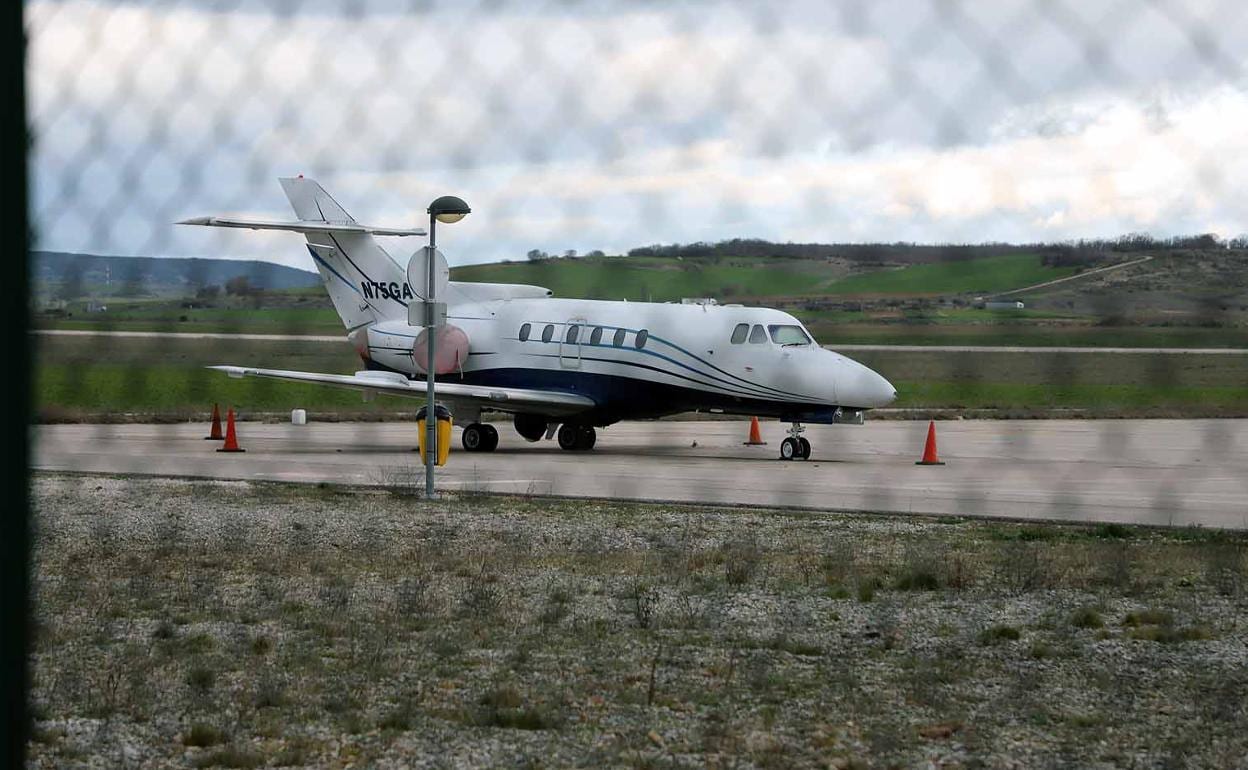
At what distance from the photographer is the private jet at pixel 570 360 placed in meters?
21.6

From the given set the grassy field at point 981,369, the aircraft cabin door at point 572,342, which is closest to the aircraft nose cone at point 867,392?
the aircraft cabin door at point 572,342

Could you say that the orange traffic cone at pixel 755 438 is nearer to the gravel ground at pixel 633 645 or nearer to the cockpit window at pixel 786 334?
the cockpit window at pixel 786 334

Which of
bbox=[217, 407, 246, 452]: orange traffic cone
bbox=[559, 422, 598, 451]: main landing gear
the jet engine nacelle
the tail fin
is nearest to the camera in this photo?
bbox=[217, 407, 246, 452]: orange traffic cone

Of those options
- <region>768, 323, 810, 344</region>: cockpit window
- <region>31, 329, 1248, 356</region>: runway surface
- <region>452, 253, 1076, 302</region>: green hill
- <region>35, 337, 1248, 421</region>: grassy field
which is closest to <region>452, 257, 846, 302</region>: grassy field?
<region>452, 253, 1076, 302</region>: green hill

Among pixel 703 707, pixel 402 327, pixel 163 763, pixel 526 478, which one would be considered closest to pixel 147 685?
pixel 163 763

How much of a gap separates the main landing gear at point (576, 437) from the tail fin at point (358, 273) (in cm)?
351

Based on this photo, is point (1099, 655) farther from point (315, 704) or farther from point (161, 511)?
point (161, 511)

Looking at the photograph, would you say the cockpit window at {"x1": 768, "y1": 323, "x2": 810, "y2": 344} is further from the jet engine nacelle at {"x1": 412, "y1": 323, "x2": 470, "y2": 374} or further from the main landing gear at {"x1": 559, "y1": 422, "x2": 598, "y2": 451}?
the jet engine nacelle at {"x1": 412, "y1": 323, "x2": 470, "y2": 374}

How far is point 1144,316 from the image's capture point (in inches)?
154

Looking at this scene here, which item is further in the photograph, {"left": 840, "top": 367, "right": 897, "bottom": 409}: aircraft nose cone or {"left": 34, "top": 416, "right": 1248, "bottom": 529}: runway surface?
{"left": 840, "top": 367, "right": 897, "bottom": 409}: aircraft nose cone

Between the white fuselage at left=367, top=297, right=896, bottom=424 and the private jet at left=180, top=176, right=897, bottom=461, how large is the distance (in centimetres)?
2

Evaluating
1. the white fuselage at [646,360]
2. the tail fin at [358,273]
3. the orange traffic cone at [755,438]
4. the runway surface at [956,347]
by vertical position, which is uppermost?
the tail fin at [358,273]

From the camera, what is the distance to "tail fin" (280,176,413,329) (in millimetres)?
24156

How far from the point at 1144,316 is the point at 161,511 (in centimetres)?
1232
